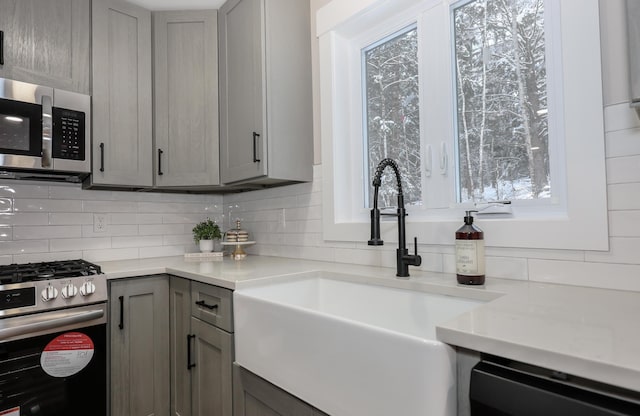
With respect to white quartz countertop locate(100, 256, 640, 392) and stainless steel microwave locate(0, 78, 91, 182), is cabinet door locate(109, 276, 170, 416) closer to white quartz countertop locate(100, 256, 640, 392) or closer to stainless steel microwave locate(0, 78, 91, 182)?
stainless steel microwave locate(0, 78, 91, 182)

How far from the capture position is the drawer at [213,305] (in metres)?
1.44

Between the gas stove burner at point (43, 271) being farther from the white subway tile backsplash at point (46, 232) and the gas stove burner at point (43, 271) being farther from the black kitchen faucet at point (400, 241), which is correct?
the black kitchen faucet at point (400, 241)

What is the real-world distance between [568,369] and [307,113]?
180 cm

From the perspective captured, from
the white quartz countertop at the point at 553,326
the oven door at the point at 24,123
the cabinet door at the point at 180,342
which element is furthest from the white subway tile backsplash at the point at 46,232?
the white quartz countertop at the point at 553,326

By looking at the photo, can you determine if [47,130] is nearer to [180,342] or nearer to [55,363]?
[55,363]

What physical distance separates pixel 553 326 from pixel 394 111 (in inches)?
53.7

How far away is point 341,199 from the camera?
6.45 ft

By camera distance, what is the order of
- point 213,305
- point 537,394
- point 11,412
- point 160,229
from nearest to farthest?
point 537,394
point 11,412
point 213,305
point 160,229

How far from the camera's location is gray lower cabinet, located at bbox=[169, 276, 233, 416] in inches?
57.2

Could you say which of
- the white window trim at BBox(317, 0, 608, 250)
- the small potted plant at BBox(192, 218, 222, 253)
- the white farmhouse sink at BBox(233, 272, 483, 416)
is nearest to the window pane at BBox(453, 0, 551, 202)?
the white window trim at BBox(317, 0, 608, 250)

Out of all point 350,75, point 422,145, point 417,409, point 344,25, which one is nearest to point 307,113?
point 350,75

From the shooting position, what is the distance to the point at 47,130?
1804mm

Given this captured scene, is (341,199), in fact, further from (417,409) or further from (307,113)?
(417,409)

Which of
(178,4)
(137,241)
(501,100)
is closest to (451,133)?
(501,100)
